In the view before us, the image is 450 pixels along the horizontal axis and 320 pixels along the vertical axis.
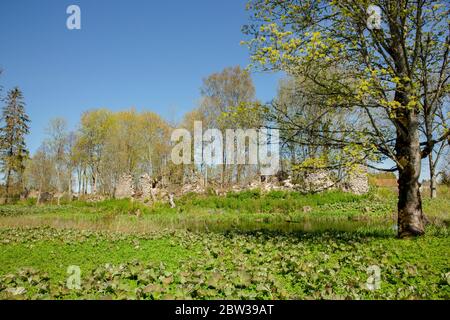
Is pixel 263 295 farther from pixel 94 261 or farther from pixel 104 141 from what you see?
pixel 104 141

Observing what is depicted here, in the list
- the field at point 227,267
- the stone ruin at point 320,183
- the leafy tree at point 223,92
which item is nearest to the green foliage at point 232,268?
the field at point 227,267

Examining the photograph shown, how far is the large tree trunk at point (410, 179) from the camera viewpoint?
950 cm

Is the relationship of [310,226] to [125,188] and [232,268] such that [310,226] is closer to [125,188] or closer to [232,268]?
[232,268]

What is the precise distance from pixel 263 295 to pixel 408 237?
6.39 m

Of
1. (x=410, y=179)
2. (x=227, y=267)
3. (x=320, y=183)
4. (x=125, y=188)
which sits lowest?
(x=227, y=267)

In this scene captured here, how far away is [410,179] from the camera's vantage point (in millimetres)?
9547

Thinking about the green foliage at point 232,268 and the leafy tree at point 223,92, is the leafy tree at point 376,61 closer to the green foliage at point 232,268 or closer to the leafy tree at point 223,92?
the green foliage at point 232,268

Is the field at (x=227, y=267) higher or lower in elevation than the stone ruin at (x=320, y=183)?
lower

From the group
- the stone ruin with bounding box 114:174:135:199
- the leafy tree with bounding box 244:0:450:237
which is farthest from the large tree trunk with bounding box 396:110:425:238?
the stone ruin with bounding box 114:174:135:199

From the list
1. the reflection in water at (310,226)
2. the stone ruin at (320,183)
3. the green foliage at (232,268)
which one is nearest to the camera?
the green foliage at (232,268)

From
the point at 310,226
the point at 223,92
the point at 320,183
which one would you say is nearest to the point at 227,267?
the point at 320,183

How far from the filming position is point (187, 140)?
141 feet

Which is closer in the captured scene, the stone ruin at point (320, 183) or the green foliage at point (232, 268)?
the green foliage at point (232, 268)
